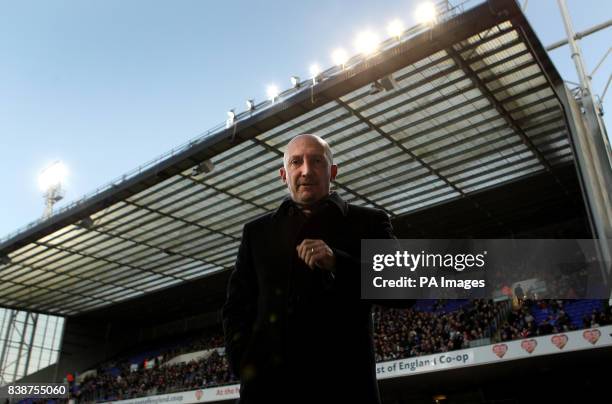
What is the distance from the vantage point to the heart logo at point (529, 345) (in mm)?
18703

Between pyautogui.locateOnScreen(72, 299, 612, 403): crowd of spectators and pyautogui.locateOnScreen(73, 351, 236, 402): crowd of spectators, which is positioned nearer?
pyautogui.locateOnScreen(72, 299, 612, 403): crowd of spectators

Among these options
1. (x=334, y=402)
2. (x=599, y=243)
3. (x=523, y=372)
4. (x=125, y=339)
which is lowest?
A: (x=334, y=402)

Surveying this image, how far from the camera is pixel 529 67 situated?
17672 mm

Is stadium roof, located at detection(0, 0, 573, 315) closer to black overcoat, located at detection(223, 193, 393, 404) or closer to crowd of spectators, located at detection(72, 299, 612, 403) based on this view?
crowd of spectators, located at detection(72, 299, 612, 403)

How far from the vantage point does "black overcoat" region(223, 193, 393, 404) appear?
1374 mm

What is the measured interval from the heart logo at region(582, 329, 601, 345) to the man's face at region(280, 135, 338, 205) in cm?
1849

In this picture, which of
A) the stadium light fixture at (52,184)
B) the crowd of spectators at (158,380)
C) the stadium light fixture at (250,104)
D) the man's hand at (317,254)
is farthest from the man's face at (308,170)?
the stadium light fixture at (52,184)

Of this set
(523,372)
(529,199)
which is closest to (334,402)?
(523,372)

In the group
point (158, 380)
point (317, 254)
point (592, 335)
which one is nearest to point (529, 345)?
point (592, 335)

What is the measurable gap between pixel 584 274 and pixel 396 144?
10.2 meters

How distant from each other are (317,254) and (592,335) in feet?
61.5

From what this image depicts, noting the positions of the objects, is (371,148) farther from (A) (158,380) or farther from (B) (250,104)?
(A) (158,380)

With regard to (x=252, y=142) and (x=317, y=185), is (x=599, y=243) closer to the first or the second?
(x=252, y=142)

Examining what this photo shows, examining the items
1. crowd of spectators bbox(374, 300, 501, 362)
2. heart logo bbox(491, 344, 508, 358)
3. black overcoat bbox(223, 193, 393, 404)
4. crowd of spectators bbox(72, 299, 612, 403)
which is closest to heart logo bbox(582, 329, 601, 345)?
crowd of spectators bbox(72, 299, 612, 403)
